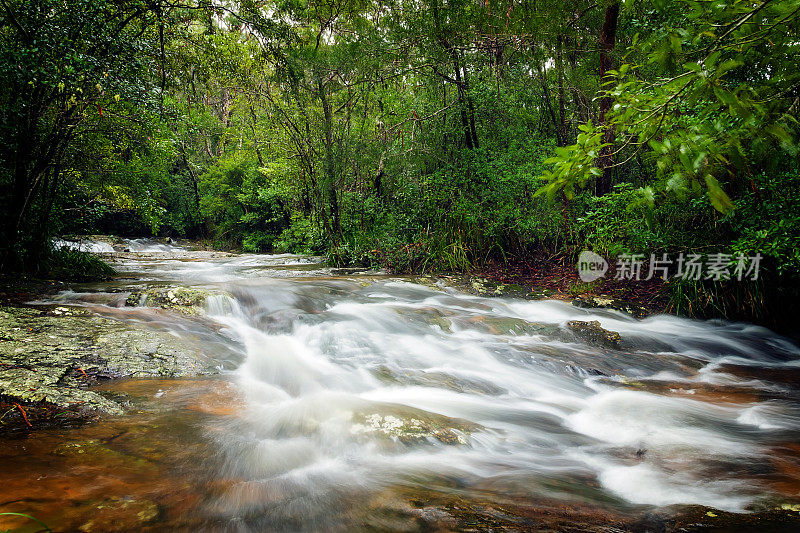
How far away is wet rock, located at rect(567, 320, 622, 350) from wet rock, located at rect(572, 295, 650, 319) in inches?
74.1

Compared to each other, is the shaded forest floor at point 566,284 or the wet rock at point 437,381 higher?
the shaded forest floor at point 566,284

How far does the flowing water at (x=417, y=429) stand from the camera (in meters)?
1.88

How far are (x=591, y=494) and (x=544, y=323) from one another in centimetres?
411

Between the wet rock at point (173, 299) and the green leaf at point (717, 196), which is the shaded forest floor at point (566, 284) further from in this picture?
the green leaf at point (717, 196)

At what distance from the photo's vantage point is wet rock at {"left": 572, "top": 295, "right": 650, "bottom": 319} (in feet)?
24.3

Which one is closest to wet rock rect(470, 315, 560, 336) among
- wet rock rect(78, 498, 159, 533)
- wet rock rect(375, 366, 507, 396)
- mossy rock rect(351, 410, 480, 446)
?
wet rock rect(375, 366, 507, 396)

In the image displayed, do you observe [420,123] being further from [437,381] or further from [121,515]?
[121,515]


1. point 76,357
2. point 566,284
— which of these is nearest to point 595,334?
point 566,284

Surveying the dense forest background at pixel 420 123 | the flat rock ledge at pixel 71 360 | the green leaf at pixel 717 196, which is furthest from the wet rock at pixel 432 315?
the green leaf at pixel 717 196

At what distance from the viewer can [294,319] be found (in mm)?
5676

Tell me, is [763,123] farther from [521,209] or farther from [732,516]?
[521,209]

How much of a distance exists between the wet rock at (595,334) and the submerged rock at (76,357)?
15.8 feet

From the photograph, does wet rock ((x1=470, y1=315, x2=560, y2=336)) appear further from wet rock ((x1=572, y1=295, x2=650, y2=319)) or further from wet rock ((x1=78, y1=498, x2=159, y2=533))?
wet rock ((x1=78, y1=498, x2=159, y2=533))

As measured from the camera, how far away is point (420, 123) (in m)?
10.3
